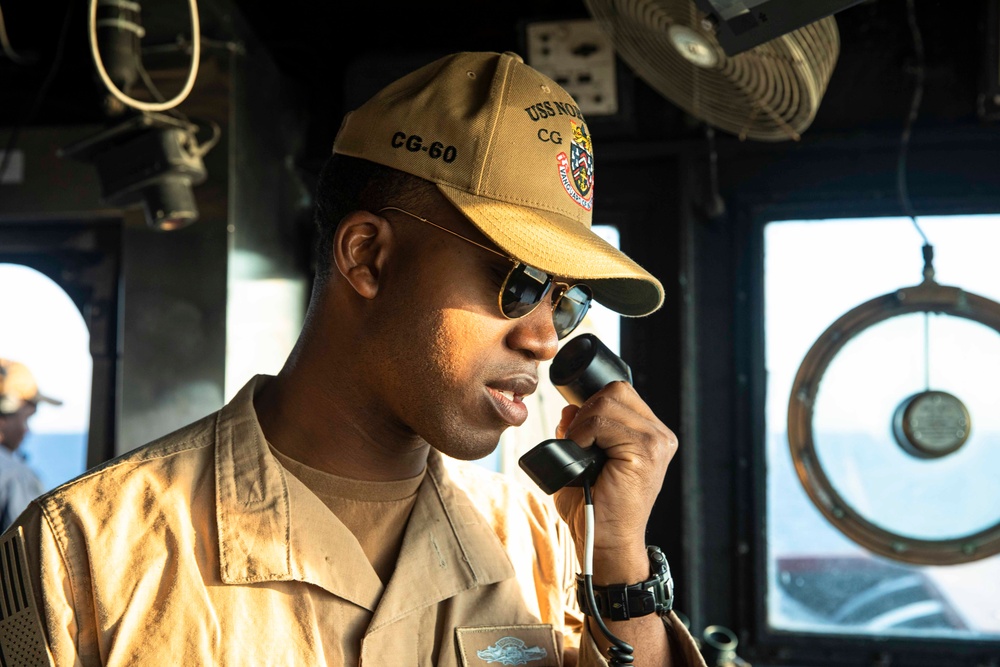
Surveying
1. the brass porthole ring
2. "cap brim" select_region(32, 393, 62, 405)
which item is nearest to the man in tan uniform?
the brass porthole ring

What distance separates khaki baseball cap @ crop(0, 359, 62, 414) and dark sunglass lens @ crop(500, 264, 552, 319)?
2.80 metres

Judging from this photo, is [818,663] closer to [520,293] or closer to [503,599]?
[503,599]

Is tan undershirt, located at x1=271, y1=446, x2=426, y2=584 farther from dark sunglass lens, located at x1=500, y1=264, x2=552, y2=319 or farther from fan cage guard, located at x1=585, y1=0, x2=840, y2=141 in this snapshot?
fan cage guard, located at x1=585, y1=0, x2=840, y2=141

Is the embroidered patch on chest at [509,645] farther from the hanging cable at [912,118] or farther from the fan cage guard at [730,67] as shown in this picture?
the hanging cable at [912,118]

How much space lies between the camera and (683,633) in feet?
5.15

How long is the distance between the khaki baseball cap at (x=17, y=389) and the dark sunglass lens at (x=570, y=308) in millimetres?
2705

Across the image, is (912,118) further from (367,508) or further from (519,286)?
(367,508)

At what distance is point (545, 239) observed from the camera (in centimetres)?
145

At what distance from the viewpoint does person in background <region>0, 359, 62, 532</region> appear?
3.66 metres

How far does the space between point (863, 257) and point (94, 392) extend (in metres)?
2.70

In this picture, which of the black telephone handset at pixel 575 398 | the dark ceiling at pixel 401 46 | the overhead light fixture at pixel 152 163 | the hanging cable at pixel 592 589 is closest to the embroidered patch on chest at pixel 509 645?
the hanging cable at pixel 592 589

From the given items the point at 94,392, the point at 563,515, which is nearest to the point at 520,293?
the point at 563,515

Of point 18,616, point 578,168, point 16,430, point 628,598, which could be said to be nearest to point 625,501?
point 628,598

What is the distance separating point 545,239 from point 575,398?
0.39 meters
